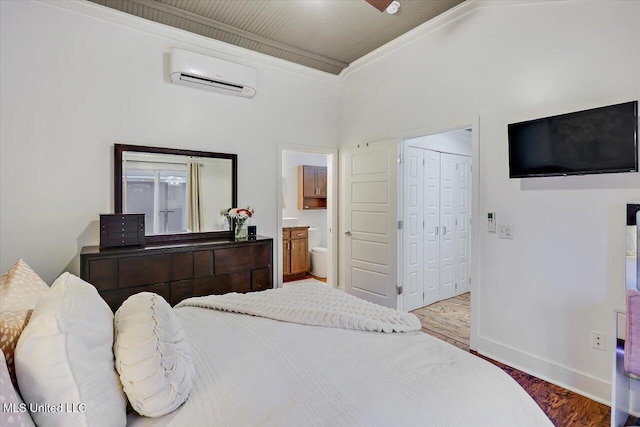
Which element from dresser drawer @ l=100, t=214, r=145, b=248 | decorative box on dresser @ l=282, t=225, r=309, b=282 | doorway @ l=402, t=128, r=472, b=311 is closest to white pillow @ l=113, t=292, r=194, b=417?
dresser drawer @ l=100, t=214, r=145, b=248

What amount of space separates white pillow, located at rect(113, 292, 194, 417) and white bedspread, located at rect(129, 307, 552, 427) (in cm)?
5

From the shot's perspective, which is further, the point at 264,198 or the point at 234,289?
the point at 264,198

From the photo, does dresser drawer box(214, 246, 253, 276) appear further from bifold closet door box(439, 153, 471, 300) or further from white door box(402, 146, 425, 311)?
bifold closet door box(439, 153, 471, 300)

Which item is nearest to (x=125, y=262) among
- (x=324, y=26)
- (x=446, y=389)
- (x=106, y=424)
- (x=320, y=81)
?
(x=106, y=424)

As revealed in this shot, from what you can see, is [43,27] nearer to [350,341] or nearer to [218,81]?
[218,81]

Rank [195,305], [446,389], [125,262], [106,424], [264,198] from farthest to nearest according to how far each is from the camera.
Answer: [264,198] < [125,262] < [195,305] < [446,389] < [106,424]

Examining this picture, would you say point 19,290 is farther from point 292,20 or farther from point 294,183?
point 294,183

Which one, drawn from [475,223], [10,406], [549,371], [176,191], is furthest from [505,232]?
[176,191]

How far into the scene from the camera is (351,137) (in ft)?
14.0

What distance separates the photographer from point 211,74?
3.28m

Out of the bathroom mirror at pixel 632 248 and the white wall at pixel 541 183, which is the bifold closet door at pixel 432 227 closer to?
the white wall at pixel 541 183

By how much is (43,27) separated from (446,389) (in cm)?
385

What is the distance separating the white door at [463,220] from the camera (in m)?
4.54

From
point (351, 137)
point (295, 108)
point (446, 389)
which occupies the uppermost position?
point (295, 108)
